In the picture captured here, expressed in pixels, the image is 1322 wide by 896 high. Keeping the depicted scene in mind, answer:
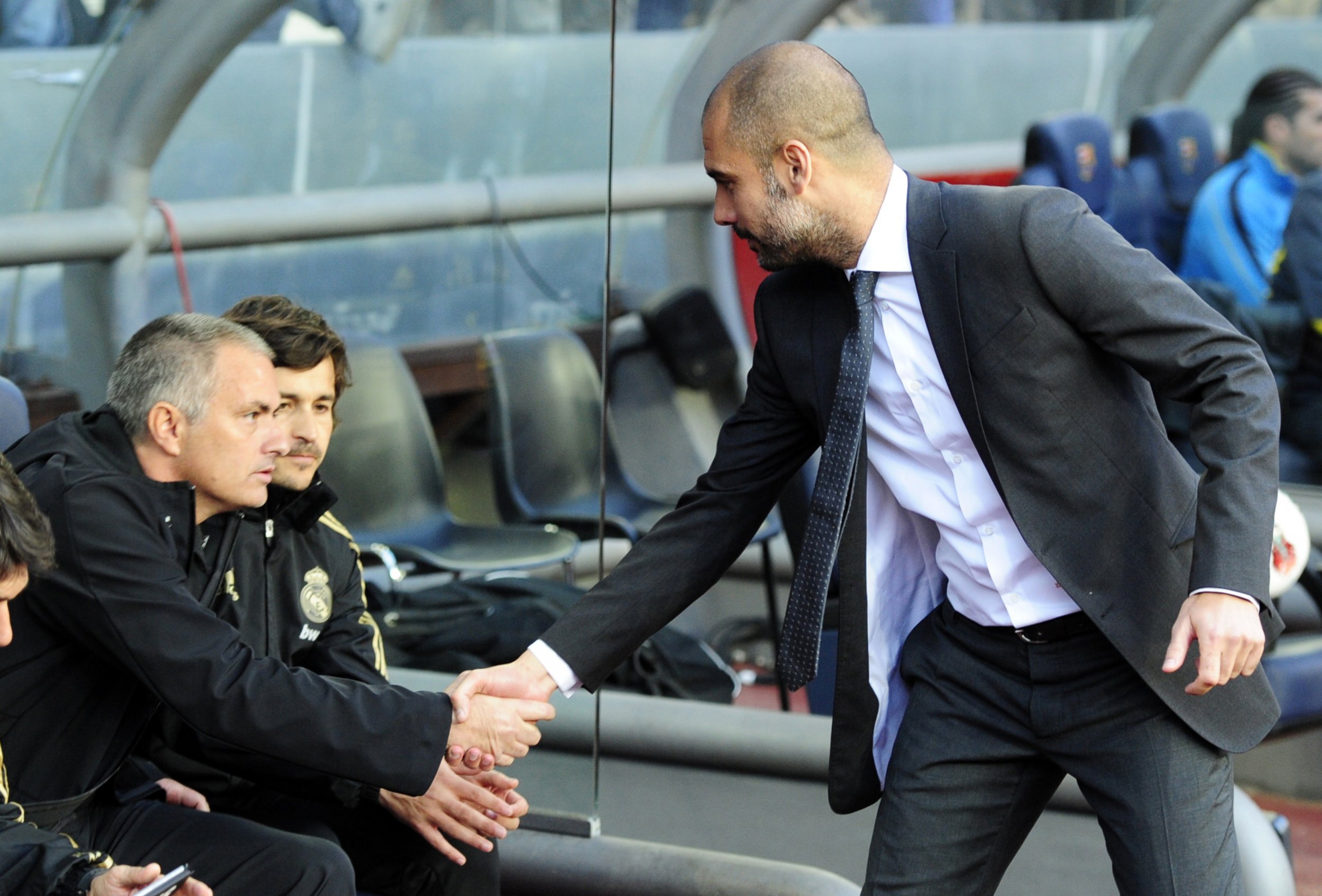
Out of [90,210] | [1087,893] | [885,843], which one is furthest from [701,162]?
[885,843]

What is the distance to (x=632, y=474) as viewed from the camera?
5633 mm

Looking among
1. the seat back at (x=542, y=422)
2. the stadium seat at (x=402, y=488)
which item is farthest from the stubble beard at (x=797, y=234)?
the seat back at (x=542, y=422)

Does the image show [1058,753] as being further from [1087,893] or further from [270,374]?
[270,374]

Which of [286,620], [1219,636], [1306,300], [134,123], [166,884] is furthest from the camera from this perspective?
[1306,300]

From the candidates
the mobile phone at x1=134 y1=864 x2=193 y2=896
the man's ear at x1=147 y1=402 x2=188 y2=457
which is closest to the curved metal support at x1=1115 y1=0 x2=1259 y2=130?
the man's ear at x1=147 y1=402 x2=188 y2=457

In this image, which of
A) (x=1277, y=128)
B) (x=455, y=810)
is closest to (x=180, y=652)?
(x=455, y=810)

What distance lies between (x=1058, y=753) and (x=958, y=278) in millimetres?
570

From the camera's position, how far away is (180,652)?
6.68 feet

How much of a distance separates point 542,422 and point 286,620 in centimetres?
208

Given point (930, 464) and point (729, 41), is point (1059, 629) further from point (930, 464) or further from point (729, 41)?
point (729, 41)

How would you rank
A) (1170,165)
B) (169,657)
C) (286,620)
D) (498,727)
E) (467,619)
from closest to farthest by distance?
(169,657), (498,727), (286,620), (467,619), (1170,165)

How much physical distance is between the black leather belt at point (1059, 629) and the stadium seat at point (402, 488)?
153cm

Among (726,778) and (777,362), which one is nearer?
(777,362)

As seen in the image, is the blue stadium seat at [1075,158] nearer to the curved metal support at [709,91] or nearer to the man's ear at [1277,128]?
the man's ear at [1277,128]
